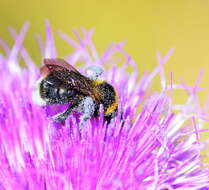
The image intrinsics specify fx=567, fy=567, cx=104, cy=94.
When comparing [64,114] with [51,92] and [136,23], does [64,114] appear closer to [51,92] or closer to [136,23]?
[51,92]

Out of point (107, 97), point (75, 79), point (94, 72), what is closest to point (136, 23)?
point (94, 72)

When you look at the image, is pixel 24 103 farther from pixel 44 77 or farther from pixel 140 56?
pixel 140 56

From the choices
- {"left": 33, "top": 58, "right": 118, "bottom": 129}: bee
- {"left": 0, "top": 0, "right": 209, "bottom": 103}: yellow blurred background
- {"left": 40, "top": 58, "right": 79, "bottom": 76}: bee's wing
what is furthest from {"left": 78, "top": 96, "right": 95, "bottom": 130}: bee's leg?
{"left": 0, "top": 0, "right": 209, "bottom": 103}: yellow blurred background

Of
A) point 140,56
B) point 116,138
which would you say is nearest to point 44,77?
point 116,138

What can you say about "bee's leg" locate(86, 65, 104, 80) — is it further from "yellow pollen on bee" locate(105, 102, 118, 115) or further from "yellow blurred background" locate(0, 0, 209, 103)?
"yellow blurred background" locate(0, 0, 209, 103)

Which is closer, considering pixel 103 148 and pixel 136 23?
pixel 103 148

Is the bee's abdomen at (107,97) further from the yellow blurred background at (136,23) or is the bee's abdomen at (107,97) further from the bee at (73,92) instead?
the yellow blurred background at (136,23)
